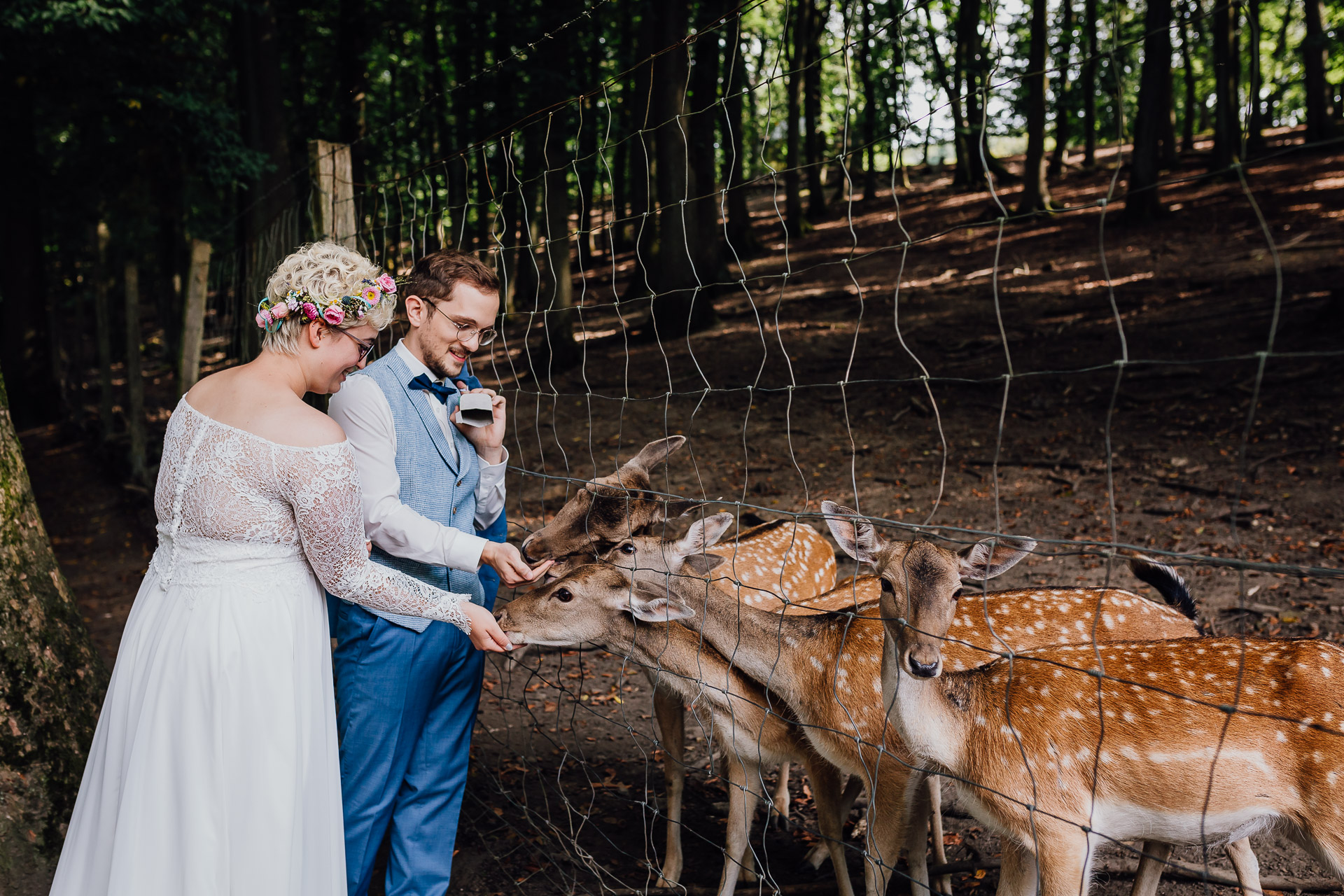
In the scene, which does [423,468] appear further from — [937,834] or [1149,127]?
[1149,127]

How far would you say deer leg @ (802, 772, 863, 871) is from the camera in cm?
354

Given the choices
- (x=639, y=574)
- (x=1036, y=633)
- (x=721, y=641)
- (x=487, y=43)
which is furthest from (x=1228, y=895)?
(x=487, y=43)

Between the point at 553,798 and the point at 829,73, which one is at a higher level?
the point at 829,73

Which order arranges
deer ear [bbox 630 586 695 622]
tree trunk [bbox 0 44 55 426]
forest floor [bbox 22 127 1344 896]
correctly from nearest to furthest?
deer ear [bbox 630 586 695 622]
forest floor [bbox 22 127 1344 896]
tree trunk [bbox 0 44 55 426]

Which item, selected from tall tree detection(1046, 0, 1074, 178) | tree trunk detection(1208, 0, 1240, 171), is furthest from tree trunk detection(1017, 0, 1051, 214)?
tall tree detection(1046, 0, 1074, 178)

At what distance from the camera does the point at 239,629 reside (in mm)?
2490

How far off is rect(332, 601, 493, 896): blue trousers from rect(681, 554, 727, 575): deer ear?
0.78 m

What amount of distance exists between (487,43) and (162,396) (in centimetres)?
1003

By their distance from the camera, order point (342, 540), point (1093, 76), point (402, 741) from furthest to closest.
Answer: point (1093, 76)
point (402, 741)
point (342, 540)

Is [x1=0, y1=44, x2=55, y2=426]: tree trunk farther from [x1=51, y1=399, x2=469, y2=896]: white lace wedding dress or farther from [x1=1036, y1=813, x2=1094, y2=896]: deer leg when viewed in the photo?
[x1=1036, y1=813, x2=1094, y2=896]: deer leg

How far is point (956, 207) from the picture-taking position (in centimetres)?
2136

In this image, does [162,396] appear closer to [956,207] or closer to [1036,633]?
[956,207]

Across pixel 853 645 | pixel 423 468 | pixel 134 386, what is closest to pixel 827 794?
pixel 853 645

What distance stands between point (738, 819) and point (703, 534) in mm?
1058
